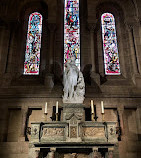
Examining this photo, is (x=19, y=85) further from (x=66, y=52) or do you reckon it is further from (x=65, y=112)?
(x=65, y=112)

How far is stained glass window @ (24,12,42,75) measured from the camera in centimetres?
1067

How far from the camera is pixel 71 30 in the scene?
450 inches

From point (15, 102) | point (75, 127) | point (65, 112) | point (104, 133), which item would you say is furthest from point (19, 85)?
point (104, 133)

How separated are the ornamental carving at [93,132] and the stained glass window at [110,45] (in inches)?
176

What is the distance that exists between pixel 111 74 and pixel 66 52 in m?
2.61

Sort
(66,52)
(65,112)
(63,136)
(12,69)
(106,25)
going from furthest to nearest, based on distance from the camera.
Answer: (106,25) < (66,52) < (12,69) < (65,112) < (63,136)

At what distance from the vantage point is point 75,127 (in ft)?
21.7

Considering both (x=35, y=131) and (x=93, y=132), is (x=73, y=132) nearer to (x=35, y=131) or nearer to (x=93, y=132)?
(x=93, y=132)

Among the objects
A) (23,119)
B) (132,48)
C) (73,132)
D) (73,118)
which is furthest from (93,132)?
(132,48)

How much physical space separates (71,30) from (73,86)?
192 inches

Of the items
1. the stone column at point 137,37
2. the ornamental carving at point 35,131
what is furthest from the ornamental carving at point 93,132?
the stone column at point 137,37

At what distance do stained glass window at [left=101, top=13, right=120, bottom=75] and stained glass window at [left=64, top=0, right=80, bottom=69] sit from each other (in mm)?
1473

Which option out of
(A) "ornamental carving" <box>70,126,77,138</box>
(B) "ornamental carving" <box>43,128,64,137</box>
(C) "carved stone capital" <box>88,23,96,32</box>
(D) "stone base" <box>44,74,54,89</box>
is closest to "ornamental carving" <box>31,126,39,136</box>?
(B) "ornamental carving" <box>43,128,64,137</box>

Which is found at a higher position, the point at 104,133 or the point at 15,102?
the point at 15,102
